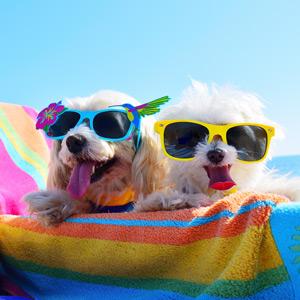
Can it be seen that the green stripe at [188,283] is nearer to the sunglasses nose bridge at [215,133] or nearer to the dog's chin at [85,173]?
the dog's chin at [85,173]

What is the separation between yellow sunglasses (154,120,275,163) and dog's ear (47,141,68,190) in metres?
0.74

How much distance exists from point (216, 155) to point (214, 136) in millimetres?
114

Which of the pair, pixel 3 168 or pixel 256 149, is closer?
pixel 256 149

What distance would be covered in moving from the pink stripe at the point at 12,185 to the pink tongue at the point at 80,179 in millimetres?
384

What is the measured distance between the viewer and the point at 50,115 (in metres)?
2.41

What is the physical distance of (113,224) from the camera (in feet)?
5.21

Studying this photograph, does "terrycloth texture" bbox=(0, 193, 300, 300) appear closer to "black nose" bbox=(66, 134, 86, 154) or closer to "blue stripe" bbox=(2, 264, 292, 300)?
"blue stripe" bbox=(2, 264, 292, 300)

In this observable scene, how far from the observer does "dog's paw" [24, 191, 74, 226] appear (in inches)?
73.7

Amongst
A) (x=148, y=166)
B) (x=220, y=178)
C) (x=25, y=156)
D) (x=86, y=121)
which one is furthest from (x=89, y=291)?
(x=25, y=156)

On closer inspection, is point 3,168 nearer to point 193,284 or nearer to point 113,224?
point 113,224

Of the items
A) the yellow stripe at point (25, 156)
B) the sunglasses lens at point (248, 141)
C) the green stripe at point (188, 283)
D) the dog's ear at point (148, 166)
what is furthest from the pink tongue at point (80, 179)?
the yellow stripe at point (25, 156)

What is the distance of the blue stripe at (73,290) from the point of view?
1.39 meters

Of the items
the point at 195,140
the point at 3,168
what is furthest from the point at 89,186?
the point at 3,168

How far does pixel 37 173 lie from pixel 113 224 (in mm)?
1980
